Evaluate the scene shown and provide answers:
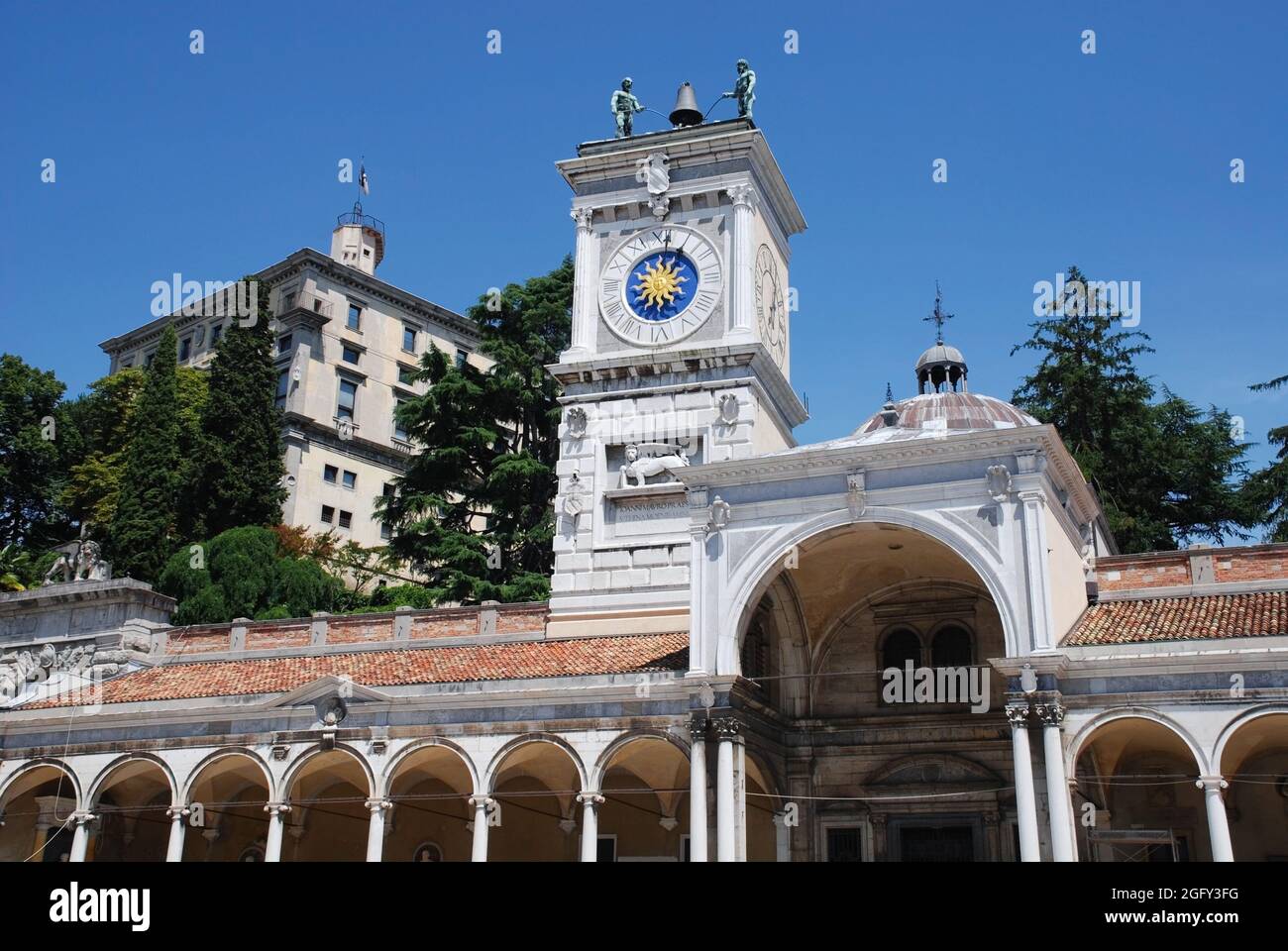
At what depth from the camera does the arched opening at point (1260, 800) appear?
80.0 feet

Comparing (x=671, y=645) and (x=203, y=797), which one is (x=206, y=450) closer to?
(x=203, y=797)

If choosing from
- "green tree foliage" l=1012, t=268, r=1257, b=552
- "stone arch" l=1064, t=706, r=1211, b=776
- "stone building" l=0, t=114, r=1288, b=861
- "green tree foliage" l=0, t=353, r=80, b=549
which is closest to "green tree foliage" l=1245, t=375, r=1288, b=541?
"green tree foliage" l=1012, t=268, r=1257, b=552

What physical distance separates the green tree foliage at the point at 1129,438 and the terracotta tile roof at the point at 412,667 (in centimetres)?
2177

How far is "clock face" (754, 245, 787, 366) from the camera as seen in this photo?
1364 inches

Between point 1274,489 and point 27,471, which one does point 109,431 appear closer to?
point 27,471

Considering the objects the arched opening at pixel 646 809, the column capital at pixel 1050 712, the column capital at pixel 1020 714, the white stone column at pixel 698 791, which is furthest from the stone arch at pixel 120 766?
the column capital at pixel 1050 712

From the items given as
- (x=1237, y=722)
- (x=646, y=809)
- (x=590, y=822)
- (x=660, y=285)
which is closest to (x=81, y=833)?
(x=590, y=822)

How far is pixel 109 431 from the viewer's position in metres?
57.0

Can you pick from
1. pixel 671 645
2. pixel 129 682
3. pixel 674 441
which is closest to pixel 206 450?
pixel 129 682

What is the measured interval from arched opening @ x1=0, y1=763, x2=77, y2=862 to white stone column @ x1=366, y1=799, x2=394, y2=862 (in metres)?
8.01

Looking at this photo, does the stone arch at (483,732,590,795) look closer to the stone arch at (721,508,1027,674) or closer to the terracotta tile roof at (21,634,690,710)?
the terracotta tile roof at (21,634,690,710)

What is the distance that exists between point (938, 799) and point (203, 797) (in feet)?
57.5

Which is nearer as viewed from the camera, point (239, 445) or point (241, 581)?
point (241, 581)

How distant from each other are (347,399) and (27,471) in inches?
563
